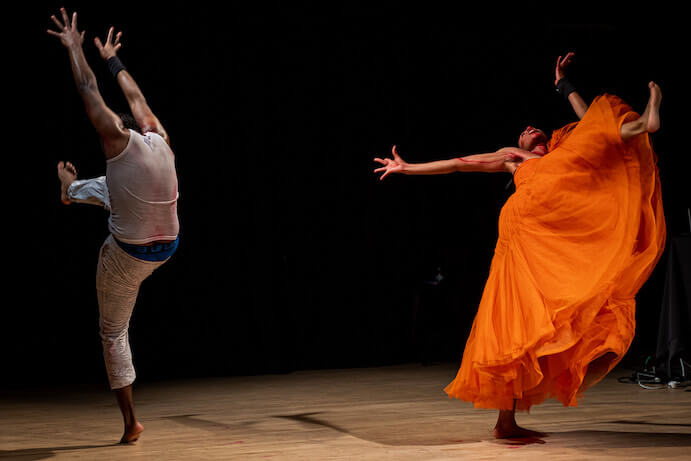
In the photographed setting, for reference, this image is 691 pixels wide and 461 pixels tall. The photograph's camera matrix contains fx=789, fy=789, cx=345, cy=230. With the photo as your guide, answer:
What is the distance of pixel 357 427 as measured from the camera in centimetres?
349

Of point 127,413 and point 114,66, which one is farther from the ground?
point 114,66

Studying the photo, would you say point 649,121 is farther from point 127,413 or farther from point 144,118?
point 127,413

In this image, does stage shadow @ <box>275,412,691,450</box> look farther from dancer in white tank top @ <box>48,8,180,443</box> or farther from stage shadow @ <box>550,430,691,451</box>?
dancer in white tank top @ <box>48,8,180,443</box>

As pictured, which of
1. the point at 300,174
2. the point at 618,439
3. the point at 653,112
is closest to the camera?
Result: the point at 653,112

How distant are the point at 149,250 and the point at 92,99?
23.7 inches

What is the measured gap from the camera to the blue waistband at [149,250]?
2.97 m

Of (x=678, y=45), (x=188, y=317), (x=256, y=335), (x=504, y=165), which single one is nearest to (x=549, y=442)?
(x=504, y=165)

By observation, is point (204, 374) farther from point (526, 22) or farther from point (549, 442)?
point (526, 22)

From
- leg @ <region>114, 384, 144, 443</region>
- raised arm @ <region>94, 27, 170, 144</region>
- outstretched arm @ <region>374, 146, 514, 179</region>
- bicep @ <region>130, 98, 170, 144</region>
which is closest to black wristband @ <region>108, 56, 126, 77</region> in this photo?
raised arm @ <region>94, 27, 170, 144</region>

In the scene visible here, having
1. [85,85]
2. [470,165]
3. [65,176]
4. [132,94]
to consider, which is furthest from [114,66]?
[470,165]

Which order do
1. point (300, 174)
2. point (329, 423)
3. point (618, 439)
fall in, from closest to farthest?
point (618, 439)
point (329, 423)
point (300, 174)

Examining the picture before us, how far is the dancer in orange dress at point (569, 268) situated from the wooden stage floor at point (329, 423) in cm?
26

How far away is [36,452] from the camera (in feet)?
9.89

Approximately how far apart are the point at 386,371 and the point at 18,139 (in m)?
2.97
